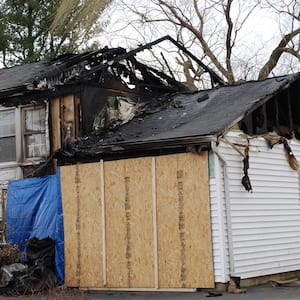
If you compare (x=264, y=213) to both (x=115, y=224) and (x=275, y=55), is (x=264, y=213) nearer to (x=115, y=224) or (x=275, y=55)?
(x=115, y=224)

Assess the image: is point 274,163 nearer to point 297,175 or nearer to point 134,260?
point 297,175

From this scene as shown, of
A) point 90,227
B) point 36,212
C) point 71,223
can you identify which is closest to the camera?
point 90,227

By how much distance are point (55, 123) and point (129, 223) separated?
12.3ft

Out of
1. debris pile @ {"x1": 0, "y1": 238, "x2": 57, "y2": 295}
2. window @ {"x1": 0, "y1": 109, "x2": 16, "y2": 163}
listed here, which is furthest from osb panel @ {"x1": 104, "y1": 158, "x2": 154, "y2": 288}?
window @ {"x1": 0, "y1": 109, "x2": 16, "y2": 163}

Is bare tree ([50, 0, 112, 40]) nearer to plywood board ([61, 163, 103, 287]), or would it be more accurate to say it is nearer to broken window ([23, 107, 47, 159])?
broken window ([23, 107, 47, 159])

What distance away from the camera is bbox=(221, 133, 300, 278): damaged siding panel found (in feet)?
37.2

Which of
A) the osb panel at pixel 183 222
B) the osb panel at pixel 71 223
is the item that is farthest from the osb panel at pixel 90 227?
the osb panel at pixel 183 222

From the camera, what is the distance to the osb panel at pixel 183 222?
10898 mm

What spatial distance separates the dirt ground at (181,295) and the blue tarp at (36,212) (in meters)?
1.30

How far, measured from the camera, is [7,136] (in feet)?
49.9

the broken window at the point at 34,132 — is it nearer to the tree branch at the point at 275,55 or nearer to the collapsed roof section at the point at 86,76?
the collapsed roof section at the point at 86,76

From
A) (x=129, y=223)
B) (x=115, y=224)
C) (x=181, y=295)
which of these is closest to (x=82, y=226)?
(x=115, y=224)

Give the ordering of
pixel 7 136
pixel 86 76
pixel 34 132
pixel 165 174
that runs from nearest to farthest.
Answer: pixel 165 174, pixel 86 76, pixel 34 132, pixel 7 136

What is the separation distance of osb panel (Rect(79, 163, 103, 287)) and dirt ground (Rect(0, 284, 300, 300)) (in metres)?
0.38
